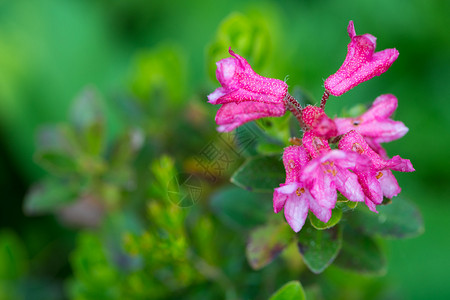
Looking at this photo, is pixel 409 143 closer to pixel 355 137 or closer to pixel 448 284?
pixel 448 284

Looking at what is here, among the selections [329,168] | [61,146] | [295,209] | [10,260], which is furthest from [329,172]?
[10,260]

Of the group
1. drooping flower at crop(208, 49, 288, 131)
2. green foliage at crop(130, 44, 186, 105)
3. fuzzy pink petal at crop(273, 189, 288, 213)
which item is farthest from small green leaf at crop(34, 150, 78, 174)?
fuzzy pink petal at crop(273, 189, 288, 213)

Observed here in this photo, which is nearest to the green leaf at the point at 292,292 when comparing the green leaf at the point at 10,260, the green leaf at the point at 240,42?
the green leaf at the point at 240,42

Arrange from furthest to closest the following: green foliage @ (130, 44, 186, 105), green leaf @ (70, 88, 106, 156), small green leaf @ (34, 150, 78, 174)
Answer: green foliage @ (130, 44, 186, 105) < green leaf @ (70, 88, 106, 156) < small green leaf @ (34, 150, 78, 174)

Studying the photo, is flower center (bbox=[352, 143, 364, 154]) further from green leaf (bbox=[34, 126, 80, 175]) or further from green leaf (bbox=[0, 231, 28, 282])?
green leaf (bbox=[0, 231, 28, 282])

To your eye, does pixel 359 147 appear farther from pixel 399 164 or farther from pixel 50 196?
pixel 50 196

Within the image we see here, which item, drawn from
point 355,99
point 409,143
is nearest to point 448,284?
point 409,143
